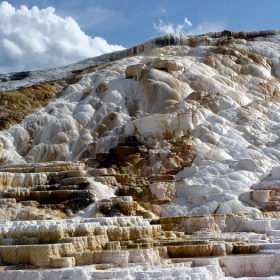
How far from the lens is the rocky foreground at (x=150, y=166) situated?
37.5 ft

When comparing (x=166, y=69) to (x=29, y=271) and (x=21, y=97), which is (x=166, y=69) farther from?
(x=29, y=271)

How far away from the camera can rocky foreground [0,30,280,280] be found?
11430mm

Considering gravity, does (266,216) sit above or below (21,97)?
below

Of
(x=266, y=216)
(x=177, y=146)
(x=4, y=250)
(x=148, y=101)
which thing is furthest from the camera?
(x=148, y=101)

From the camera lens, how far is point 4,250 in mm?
11133

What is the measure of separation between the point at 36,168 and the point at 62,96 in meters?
11.5

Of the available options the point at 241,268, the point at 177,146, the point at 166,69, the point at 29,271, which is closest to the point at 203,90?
the point at 166,69

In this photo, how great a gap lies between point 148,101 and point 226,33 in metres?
11.4

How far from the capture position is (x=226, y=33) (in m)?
36.6

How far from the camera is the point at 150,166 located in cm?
2145

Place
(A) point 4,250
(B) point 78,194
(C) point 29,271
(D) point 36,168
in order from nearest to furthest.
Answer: (C) point 29,271 → (A) point 4,250 → (B) point 78,194 → (D) point 36,168

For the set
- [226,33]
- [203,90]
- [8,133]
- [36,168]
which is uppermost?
[226,33]

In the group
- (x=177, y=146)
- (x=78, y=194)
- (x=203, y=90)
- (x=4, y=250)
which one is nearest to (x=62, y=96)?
(x=203, y=90)

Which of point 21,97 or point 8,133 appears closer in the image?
point 8,133
